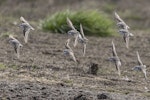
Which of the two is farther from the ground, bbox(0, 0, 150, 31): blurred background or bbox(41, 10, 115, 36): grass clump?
bbox(0, 0, 150, 31): blurred background

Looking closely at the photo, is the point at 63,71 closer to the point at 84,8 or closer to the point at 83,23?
the point at 83,23

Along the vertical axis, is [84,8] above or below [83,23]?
above

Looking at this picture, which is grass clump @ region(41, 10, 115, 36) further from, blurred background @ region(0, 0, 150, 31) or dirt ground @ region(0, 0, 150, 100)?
blurred background @ region(0, 0, 150, 31)

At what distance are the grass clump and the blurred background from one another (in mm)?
2552

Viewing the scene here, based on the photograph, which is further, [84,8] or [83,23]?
[84,8]

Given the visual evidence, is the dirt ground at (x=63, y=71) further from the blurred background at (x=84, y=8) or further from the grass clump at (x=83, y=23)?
the blurred background at (x=84, y=8)

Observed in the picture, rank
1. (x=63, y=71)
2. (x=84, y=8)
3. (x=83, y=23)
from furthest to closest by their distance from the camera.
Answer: (x=84, y=8) < (x=83, y=23) < (x=63, y=71)

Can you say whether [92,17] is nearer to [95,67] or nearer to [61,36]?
[61,36]

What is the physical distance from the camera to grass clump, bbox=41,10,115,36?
1180 centimetres

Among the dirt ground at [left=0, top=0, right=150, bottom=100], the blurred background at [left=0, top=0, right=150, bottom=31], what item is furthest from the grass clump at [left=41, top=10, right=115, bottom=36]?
the blurred background at [left=0, top=0, right=150, bottom=31]

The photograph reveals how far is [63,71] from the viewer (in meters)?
7.95

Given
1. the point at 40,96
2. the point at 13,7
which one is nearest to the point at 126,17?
the point at 13,7

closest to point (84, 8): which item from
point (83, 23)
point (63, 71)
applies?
point (83, 23)

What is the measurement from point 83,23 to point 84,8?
4231mm
